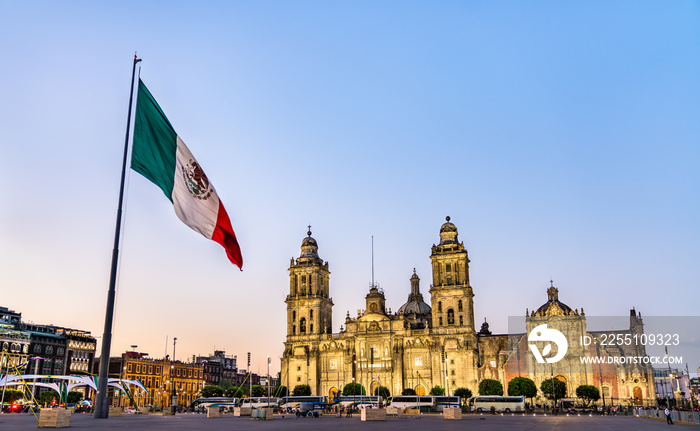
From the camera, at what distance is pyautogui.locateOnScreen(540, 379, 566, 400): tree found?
89.0 metres

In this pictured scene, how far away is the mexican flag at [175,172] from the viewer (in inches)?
792

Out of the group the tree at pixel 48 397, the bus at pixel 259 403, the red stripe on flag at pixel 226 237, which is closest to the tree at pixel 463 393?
the bus at pixel 259 403

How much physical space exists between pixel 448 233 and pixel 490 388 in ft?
91.2

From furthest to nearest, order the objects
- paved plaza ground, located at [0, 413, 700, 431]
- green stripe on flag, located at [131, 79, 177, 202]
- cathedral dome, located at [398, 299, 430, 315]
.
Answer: cathedral dome, located at [398, 299, 430, 315]
paved plaza ground, located at [0, 413, 700, 431]
green stripe on flag, located at [131, 79, 177, 202]

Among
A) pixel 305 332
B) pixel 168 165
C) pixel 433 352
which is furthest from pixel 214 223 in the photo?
pixel 305 332

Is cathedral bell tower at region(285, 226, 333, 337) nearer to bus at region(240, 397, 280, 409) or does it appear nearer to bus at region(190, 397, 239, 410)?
bus at region(190, 397, 239, 410)

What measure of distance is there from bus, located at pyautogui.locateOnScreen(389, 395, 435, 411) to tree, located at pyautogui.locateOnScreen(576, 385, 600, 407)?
22978 mm

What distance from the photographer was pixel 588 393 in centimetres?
8606

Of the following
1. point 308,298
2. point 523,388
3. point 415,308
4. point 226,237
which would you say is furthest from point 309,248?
point 226,237

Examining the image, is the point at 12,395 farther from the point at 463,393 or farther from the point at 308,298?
the point at 463,393

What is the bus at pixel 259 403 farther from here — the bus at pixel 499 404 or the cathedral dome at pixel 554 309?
the cathedral dome at pixel 554 309

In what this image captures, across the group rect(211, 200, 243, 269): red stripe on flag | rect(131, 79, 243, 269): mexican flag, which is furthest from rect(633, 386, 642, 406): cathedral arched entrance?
rect(131, 79, 243, 269): mexican flag

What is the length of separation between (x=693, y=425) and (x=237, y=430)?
3242 centimetres

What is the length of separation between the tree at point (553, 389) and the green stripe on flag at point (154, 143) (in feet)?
267
